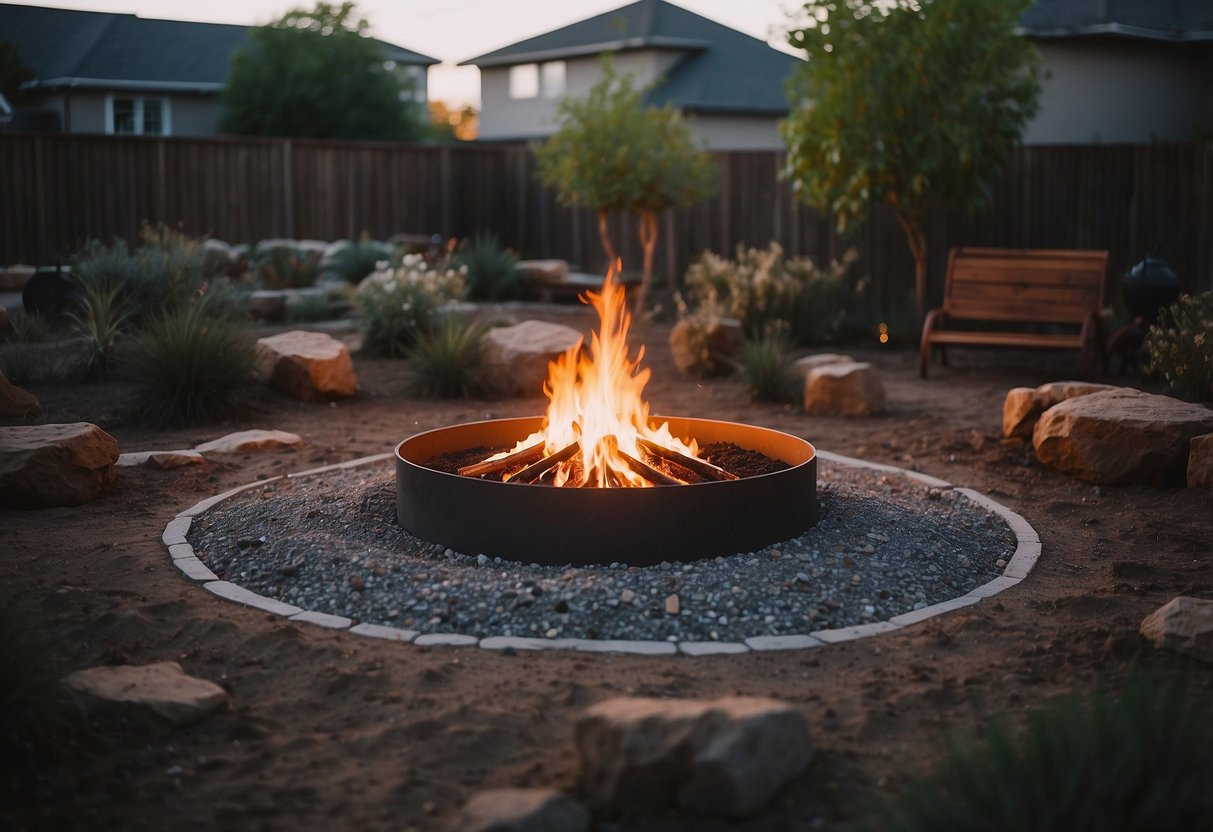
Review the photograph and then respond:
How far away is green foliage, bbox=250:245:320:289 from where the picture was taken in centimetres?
1366

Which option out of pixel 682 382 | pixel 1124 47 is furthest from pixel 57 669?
pixel 1124 47

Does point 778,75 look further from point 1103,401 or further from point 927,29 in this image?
point 1103,401

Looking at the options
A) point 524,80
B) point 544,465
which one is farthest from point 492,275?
point 524,80

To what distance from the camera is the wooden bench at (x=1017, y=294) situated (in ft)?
30.7

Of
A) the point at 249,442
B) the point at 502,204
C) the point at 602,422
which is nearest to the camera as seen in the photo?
the point at 602,422

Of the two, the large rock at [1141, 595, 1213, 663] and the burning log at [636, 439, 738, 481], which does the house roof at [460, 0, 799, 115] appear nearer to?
the burning log at [636, 439, 738, 481]

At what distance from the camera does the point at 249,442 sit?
658 cm

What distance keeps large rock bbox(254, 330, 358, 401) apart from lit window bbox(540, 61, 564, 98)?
21356mm

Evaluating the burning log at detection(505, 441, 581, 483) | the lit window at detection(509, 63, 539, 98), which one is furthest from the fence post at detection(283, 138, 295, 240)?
the lit window at detection(509, 63, 539, 98)

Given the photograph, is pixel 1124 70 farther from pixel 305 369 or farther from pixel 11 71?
pixel 11 71

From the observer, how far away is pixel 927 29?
10.0 m

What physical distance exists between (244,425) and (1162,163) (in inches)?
352

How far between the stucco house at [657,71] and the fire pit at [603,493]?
65.2 ft

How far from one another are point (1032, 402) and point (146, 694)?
5308 mm
